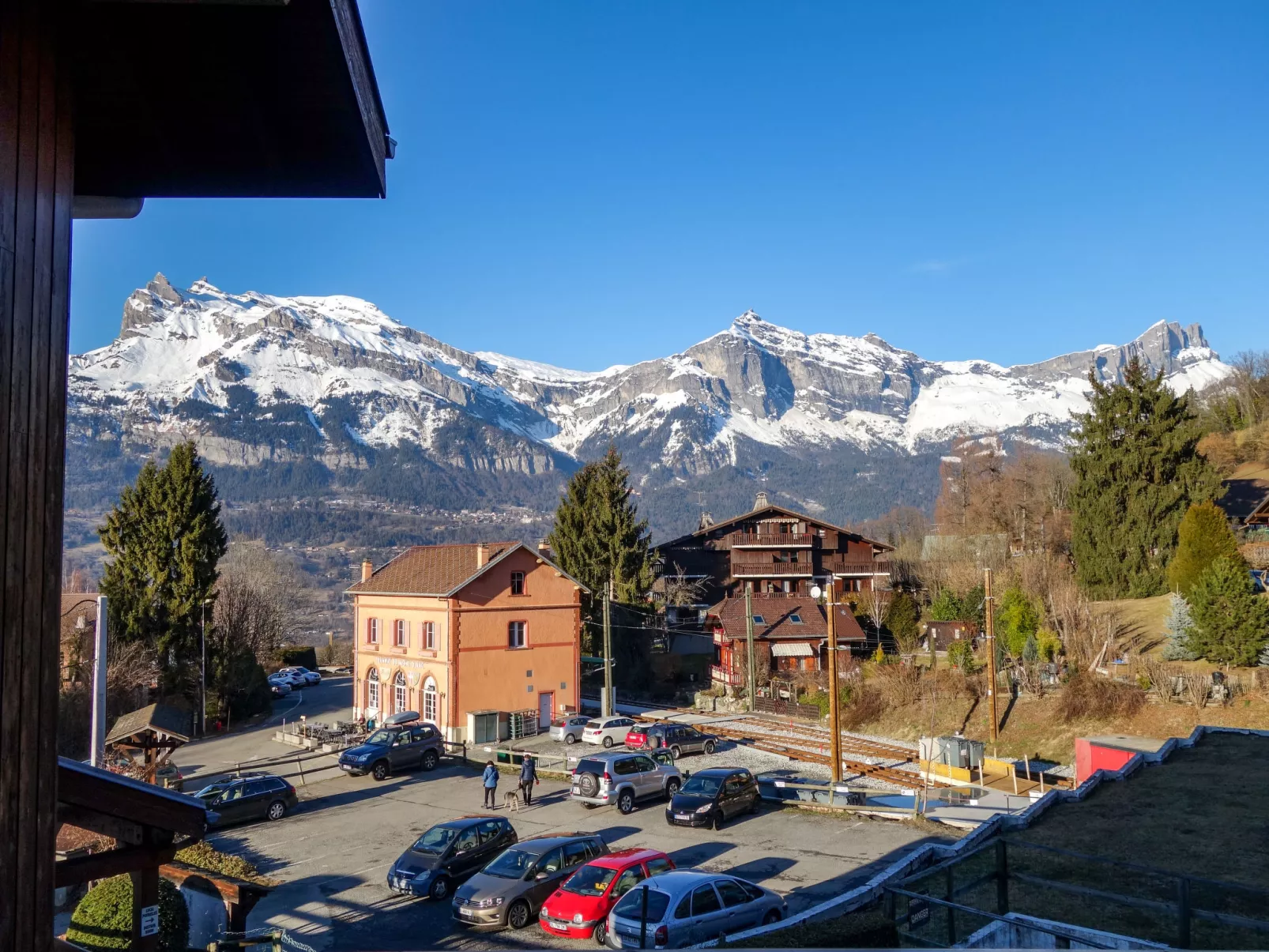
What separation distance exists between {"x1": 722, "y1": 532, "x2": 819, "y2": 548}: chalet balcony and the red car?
53.3m

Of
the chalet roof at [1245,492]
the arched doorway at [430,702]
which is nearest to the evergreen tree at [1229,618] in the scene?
the chalet roof at [1245,492]

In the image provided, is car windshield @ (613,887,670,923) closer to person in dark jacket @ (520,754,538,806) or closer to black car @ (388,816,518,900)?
black car @ (388,816,518,900)

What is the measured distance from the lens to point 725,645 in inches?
2282

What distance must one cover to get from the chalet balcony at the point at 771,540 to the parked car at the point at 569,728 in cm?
3107

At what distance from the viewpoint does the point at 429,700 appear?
4372 centimetres

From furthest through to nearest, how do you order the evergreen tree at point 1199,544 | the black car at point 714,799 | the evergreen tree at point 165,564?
the evergreen tree at point 165,564 < the evergreen tree at point 1199,544 < the black car at point 714,799

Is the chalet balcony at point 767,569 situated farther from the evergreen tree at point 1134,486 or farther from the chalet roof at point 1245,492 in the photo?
the chalet roof at point 1245,492

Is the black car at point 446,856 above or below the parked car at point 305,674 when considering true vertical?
above

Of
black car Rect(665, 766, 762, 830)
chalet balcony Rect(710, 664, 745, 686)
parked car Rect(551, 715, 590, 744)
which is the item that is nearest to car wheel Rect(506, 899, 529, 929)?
black car Rect(665, 766, 762, 830)

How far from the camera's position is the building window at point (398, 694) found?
45281 millimetres

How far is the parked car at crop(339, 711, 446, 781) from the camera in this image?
34281mm

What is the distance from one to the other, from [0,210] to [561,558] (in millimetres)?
62849

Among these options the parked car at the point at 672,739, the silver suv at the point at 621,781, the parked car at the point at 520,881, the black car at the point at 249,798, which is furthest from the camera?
the parked car at the point at 672,739

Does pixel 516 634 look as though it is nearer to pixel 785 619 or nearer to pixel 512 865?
pixel 785 619
